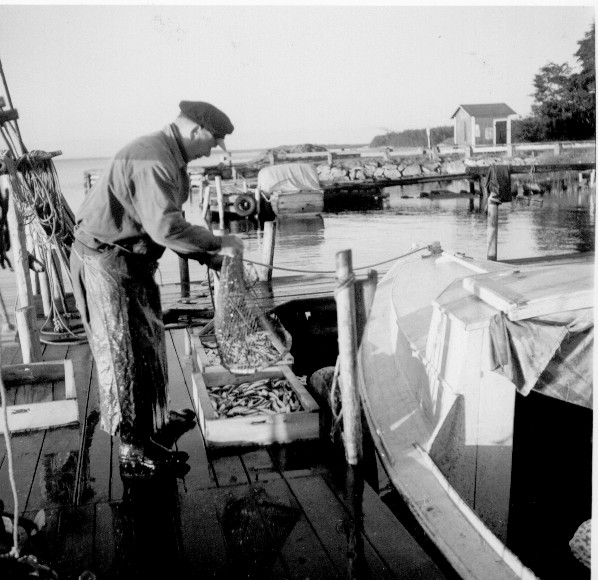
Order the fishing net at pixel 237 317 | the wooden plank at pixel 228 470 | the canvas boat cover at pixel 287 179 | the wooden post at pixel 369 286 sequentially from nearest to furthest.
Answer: the wooden plank at pixel 228 470
the fishing net at pixel 237 317
the wooden post at pixel 369 286
the canvas boat cover at pixel 287 179

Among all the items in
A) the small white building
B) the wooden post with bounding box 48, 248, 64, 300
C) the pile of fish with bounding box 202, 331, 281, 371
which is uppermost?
Answer: the small white building

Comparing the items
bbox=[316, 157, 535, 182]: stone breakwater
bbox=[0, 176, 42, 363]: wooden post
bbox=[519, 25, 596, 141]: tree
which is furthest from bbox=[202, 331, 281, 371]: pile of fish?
bbox=[316, 157, 535, 182]: stone breakwater

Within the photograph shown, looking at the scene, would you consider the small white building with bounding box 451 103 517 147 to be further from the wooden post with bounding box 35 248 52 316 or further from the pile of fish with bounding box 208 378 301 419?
the pile of fish with bounding box 208 378 301 419

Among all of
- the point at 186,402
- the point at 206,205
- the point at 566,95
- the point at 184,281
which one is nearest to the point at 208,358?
the point at 186,402

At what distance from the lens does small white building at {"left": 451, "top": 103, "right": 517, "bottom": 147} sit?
39.5 meters

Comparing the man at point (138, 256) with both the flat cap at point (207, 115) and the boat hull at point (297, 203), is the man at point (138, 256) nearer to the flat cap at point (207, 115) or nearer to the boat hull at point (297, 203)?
the flat cap at point (207, 115)

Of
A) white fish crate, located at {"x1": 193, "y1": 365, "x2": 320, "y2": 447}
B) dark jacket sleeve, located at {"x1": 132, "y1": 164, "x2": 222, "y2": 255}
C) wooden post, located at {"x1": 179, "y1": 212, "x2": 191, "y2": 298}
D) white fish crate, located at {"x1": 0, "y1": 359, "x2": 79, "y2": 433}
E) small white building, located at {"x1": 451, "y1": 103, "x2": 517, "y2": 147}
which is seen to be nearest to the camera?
dark jacket sleeve, located at {"x1": 132, "y1": 164, "x2": 222, "y2": 255}

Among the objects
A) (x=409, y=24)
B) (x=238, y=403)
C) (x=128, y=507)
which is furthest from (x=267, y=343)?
(x=409, y=24)

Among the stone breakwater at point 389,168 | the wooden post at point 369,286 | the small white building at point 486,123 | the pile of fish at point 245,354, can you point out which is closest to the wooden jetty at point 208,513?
the pile of fish at point 245,354

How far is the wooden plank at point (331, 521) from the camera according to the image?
9.59 ft

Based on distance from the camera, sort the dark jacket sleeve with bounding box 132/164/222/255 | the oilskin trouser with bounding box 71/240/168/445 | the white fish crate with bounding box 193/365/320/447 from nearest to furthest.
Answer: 1. the dark jacket sleeve with bounding box 132/164/222/255
2. the oilskin trouser with bounding box 71/240/168/445
3. the white fish crate with bounding box 193/365/320/447

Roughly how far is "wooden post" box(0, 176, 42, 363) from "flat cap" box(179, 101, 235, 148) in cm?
304

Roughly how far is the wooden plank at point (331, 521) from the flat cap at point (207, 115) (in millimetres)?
2167

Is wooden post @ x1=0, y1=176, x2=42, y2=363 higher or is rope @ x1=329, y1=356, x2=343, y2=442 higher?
wooden post @ x1=0, y1=176, x2=42, y2=363
